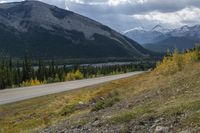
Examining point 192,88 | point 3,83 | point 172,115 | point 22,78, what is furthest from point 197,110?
point 22,78

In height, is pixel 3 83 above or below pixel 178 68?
below

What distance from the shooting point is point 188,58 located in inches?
1101

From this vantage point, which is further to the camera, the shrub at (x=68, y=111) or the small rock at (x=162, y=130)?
the shrub at (x=68, y=111)

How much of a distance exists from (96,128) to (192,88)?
4499mm

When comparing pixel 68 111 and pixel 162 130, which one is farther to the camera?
pixel 68 111

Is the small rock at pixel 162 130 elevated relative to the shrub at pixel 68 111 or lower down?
elevated

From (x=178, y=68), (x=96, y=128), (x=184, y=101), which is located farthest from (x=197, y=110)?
(x=178, y=68)

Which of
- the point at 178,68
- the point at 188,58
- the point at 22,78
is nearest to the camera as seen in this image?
the point at 178,68

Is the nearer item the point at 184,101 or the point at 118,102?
the point at 184,101

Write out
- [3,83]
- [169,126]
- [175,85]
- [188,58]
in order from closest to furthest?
1. [169,126]
2. [175,85]
3. [188,58]
4. [3,83]

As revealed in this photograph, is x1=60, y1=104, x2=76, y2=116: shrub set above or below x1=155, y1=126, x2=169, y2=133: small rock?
below

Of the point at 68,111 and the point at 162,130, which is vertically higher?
the point at 162,130

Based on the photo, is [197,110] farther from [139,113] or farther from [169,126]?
[139,113]

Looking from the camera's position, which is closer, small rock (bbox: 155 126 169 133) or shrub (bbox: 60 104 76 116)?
small rock (bbox: 155 126 169 133)
